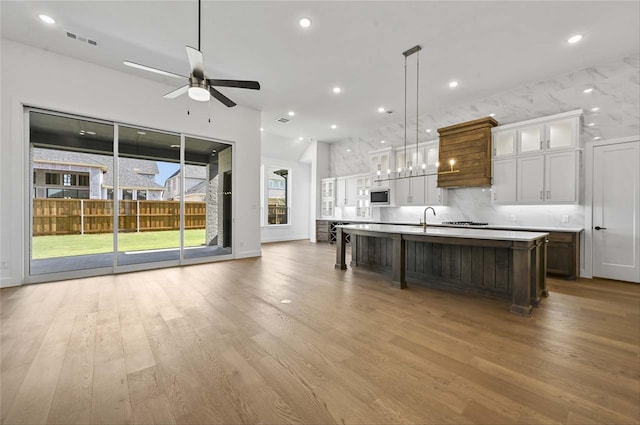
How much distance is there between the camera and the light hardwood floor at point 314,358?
58.7 inches

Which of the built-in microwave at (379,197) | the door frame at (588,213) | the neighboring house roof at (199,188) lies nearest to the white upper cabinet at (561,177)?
the door frame at (588,213)

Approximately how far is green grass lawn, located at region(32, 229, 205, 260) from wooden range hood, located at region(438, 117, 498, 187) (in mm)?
5607

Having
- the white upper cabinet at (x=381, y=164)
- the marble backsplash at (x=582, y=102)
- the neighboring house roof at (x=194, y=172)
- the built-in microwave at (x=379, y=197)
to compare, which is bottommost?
the built-in microwave at (x=379, y=197)

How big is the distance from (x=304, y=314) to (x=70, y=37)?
504 cm

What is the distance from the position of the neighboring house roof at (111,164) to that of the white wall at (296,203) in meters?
4.26

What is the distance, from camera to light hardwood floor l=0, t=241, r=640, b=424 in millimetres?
1491

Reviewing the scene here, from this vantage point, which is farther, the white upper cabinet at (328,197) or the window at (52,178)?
the white upper cabinet at (328,197)

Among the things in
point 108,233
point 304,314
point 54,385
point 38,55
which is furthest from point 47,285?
point 304,314

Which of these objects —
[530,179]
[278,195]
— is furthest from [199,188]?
[530,179]

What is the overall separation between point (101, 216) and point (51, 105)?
73.6 inches

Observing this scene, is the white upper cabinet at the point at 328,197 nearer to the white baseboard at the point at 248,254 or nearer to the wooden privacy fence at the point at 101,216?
the white baseboard at the point at 248,254

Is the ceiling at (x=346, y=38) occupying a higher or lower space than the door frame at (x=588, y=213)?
higher

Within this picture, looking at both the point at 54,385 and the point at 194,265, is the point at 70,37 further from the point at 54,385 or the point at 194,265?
the point at 54,385

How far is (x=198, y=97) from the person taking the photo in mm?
2883
